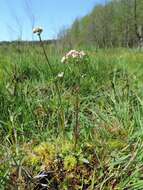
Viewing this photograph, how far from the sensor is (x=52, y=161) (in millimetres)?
1965

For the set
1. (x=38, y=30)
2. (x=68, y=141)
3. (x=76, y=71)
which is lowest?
(x=68, y=141)

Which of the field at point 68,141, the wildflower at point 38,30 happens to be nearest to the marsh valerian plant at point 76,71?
the field at point 68,141

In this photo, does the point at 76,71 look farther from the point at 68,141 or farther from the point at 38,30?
the point at 38,30

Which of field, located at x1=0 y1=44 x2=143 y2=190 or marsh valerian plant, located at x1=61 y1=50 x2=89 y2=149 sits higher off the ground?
marsh valerian plant, located at x1=61 y1=50 x2=89 y2=149

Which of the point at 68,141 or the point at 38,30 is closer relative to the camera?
the point at 38,30

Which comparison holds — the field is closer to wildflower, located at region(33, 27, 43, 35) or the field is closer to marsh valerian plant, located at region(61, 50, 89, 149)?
marsh valerian plant, located at region(61, 50, 89, 149)

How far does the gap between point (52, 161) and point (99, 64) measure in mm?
2530

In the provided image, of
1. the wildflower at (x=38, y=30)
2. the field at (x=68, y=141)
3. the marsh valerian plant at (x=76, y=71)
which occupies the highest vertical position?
the wildflower at (x=38, y=30)

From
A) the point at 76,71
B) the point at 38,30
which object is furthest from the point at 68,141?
the point at 76,71

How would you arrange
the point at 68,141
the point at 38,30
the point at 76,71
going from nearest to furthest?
the point at 38,30
the point at 68,141
the point at 76,71

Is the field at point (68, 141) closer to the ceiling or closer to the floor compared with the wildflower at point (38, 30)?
closer to the floor

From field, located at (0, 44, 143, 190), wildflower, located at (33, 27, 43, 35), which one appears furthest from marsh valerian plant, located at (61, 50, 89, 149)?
wildflower, located at (33, 27, 43, 35)

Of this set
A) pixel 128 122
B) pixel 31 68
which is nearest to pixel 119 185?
pixel 128 122

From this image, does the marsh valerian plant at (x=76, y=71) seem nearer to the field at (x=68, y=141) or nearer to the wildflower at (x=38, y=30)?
the field at (x=68, y=141)
